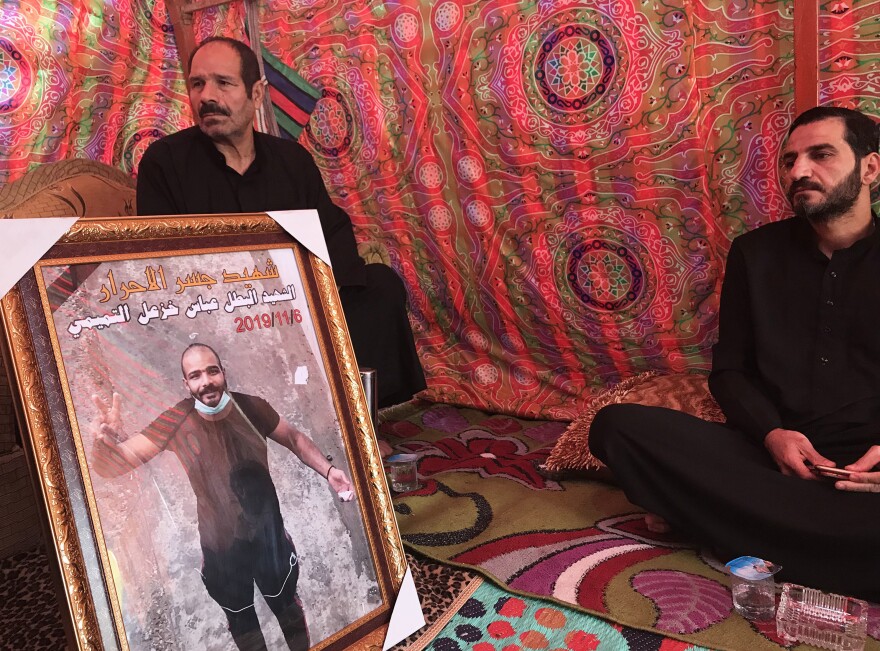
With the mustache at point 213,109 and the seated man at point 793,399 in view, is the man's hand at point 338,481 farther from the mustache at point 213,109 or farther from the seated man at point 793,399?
the mustache at point 213,109

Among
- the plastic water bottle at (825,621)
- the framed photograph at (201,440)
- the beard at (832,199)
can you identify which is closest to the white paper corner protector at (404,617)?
the framed photograph at (201,440)

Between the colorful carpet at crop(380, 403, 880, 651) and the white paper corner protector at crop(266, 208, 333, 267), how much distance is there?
86 centimetres

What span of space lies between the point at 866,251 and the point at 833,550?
0.80 metres

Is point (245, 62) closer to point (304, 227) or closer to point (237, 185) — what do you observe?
point (237, 185)

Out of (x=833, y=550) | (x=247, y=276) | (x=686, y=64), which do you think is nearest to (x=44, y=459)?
(x=247, y=276)

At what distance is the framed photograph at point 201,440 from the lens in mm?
1088

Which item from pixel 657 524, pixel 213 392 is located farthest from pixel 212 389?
pixel 657 524

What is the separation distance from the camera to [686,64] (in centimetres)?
232

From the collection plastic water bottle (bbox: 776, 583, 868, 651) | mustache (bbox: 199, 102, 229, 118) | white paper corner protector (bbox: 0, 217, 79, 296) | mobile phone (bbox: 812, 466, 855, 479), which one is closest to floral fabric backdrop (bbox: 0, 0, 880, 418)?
mustache (bbox: 199, 102, 229, 118)

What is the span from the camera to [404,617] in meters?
1.38

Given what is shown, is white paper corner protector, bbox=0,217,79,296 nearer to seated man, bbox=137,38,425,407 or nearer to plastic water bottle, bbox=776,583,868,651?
seated man, bbox=137,38,425,407

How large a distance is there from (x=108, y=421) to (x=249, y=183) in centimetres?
148

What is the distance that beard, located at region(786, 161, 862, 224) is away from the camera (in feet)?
5.98

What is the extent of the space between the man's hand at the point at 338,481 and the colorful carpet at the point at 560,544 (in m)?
0.52
